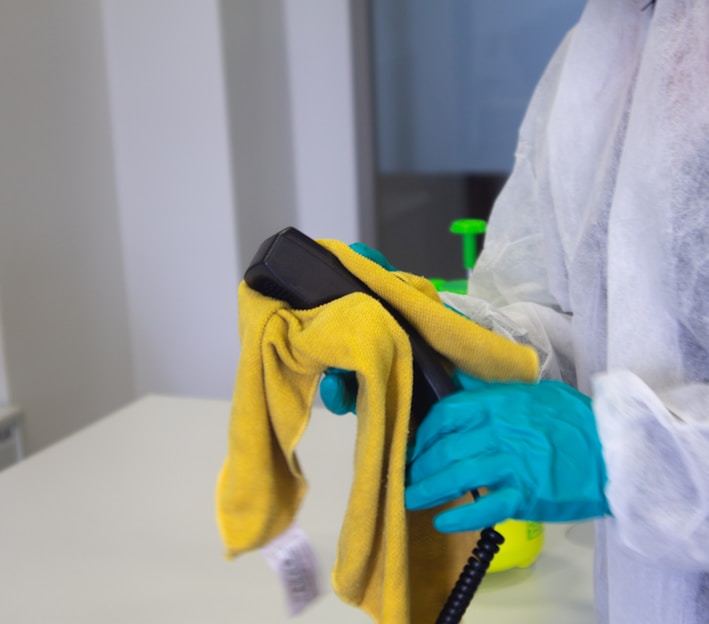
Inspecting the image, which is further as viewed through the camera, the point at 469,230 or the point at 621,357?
the point at 469,230

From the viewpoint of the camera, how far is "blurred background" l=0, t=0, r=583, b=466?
188 centimetres

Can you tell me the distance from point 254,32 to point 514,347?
1731 mm

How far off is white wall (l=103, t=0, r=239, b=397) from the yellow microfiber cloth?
5.09ft

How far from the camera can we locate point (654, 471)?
1.62 feet

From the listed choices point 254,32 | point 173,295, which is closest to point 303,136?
point 254,32

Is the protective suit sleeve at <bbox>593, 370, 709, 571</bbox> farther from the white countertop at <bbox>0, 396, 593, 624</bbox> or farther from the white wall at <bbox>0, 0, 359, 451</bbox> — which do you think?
the white wall at <bbox>0, 0, 359, 451</bbox>

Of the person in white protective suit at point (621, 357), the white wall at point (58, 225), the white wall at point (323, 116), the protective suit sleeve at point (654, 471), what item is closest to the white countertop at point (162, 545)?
the person in white protective suit at point (621, 357)

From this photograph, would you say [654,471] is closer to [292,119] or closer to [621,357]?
[621,357]

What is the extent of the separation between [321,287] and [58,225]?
4.94ft

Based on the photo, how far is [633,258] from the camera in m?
0.55

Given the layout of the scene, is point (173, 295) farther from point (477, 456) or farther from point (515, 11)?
point (477, 456)

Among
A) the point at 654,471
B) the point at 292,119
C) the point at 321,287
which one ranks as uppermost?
the point at 292,119

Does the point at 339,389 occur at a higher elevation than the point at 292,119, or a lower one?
lower

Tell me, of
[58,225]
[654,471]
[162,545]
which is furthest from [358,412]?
[58,225]
